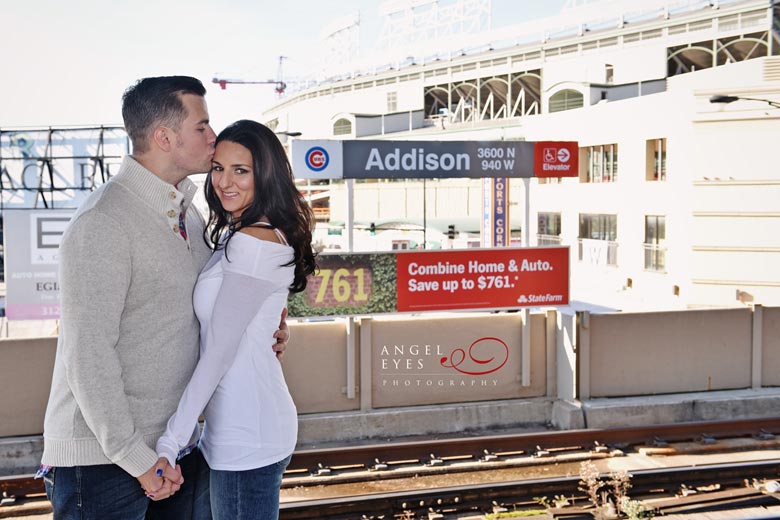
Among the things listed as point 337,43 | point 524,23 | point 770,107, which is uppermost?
point 337,43

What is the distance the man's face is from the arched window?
44.1m

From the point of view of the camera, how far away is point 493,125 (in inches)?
2104

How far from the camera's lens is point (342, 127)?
7200cm

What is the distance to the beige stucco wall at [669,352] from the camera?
445 inches

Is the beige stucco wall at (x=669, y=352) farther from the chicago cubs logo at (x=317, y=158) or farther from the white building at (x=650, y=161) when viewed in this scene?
the chicago cubs logo at (x=317, y=158)

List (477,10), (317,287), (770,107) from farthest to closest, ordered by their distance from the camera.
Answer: (477,10) < (770,107) < (317,287)

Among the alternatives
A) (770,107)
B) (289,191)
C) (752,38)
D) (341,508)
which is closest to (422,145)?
(341,508)

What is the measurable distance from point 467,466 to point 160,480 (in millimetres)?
7152

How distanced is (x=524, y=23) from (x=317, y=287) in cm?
6156

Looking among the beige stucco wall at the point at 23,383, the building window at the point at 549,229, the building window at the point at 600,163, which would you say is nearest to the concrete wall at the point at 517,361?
the beige stucco wall at the point at 23,383

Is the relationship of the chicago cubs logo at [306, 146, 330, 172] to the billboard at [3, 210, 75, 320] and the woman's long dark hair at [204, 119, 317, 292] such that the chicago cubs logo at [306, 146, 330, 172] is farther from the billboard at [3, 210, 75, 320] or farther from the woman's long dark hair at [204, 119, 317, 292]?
the woman's long dark hair at [204, 119, 317, 292]

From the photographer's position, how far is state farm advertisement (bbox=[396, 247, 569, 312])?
1109cm

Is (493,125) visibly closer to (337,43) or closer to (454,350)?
(454,350)

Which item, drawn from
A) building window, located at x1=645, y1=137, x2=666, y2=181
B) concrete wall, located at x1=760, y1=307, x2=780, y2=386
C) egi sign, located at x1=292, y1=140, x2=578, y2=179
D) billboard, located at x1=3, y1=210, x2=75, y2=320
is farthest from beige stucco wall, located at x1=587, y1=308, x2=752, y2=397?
building window, located at x1=645, y1=137, x2=666, y2=181
